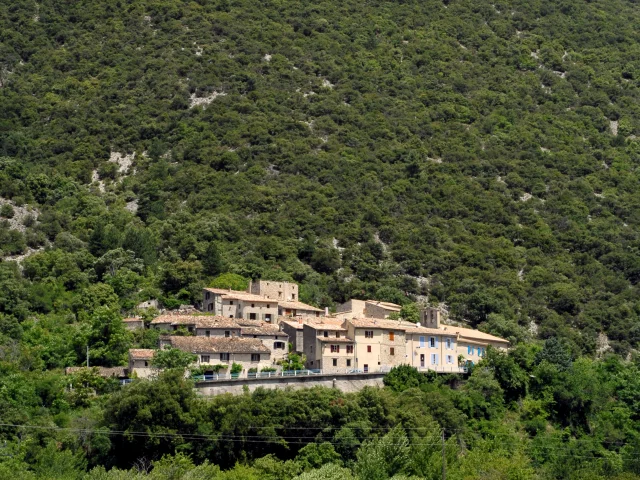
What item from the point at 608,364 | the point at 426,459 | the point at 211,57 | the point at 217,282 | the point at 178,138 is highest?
the point at 211,57

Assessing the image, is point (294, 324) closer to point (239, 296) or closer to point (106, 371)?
point (239, 296)

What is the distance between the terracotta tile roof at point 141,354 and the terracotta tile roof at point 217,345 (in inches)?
69.4

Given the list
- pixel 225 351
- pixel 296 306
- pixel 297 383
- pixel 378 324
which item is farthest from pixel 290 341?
pixel 296 306

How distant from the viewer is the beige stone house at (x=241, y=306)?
89000 mm

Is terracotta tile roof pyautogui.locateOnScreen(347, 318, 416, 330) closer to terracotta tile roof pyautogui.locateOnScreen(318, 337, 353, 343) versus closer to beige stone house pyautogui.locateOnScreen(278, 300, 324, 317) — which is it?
terracotta tile roof pyautogui.locateOnScreen(318, 337, 353, 343)

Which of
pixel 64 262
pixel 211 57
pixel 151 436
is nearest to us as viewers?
pixel 151 436

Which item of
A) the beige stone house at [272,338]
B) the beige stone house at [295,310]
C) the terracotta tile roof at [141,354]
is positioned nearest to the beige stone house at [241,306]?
the beige stone house at [295,310]

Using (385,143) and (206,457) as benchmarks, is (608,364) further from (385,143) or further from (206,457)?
(385,143)

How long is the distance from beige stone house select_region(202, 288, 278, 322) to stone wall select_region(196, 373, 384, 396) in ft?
44.6

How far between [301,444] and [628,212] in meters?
85.2

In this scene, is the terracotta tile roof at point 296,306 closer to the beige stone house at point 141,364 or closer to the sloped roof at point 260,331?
the sloped roof at point 260,331

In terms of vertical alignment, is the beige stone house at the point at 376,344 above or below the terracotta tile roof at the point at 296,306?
below

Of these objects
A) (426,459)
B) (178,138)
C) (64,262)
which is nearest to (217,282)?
(64,262)

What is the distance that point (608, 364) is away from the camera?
305ft
